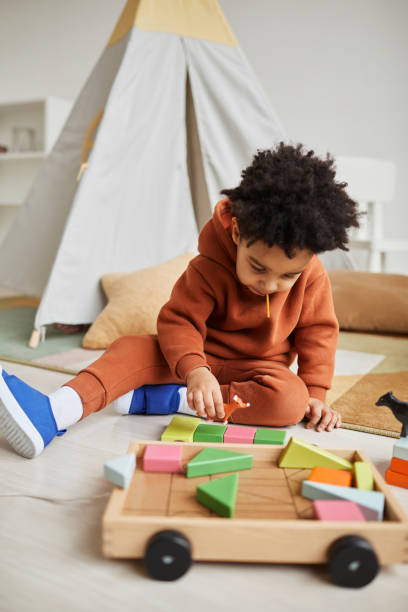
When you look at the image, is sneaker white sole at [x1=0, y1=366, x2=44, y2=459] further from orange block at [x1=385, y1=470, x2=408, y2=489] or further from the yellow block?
the yellow block

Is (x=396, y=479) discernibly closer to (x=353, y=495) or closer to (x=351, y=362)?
(x=353, y=495)

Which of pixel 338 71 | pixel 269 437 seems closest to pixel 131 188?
pixel 269 437

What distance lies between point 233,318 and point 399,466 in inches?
Answer: 14.6

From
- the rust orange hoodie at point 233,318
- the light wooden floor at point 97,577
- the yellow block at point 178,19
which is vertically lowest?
the light wooden floor at point 97,577

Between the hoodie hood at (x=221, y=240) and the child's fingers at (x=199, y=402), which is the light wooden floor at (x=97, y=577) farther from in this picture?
the hoodie hood at (x=221, y=240)

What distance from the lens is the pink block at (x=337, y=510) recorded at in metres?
0.56

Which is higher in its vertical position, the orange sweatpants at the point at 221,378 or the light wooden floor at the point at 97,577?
the orange sweatpants at the point at 221,378

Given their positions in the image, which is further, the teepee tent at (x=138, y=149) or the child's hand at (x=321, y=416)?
the teepee tent at (x=138, y=149)

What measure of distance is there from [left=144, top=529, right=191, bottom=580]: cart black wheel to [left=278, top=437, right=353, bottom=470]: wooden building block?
22cm

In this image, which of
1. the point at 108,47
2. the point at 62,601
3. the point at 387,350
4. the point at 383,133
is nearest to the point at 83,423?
the point at 62,601

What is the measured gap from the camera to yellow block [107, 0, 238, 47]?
5.58 feet

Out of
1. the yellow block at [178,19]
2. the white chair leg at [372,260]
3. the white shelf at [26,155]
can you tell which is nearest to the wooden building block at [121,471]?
the yellow block at [178,19]

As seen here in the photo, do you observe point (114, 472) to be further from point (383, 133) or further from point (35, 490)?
point (383, 133)

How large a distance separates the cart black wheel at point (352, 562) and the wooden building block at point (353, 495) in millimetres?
45
